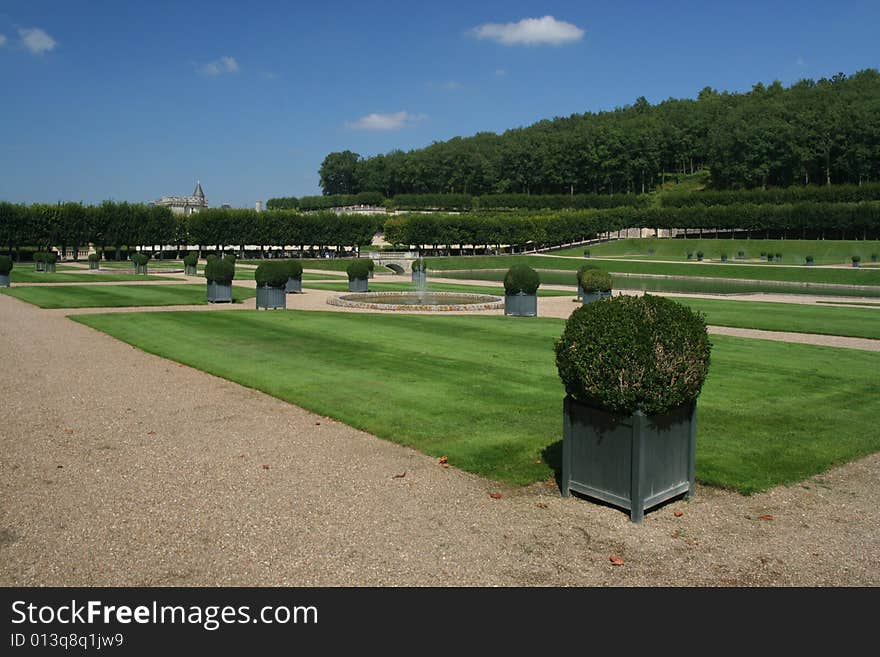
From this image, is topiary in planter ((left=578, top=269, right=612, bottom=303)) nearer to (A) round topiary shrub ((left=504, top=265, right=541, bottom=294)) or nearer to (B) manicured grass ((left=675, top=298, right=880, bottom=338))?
(A) round topiary shrub ((left=504, top=265, right=541, bottom=294))

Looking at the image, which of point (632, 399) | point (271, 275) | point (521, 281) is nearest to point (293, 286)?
point (271, 275)

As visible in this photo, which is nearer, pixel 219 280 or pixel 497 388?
pixel 497 388

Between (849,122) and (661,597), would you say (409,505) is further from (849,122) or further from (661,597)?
(849,122)

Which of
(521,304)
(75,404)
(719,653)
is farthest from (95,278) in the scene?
(719,653)

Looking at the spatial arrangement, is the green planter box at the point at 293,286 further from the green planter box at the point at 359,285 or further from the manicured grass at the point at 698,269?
the manicured grass at the point at 698,269

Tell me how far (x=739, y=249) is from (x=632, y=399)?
81.8 m

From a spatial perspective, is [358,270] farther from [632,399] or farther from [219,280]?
[632,399]

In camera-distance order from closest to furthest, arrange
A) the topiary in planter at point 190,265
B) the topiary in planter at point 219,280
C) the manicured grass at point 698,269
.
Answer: the topiary in planter at point 219,280 < the topiary in planter at point 190,265 < the manicured grass at point 698,269

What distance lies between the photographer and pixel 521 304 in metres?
23.0

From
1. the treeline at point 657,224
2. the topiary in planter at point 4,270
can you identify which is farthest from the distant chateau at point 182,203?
the topiary in planter at point 4,270

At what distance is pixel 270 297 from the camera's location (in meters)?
24.8

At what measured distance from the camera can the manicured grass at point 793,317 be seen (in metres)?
20.3

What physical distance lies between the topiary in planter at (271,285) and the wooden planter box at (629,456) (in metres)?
18.8

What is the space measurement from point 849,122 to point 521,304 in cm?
9809
